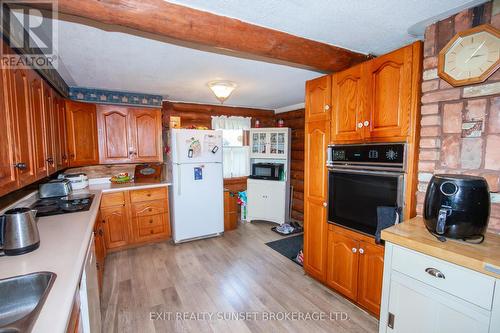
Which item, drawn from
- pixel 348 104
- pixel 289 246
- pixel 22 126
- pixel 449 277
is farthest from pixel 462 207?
pixel 22 126

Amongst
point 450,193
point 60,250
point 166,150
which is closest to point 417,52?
point 450,193

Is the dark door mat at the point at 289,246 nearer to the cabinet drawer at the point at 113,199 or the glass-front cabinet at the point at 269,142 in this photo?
the glass-front cabinet at the point at 269,142

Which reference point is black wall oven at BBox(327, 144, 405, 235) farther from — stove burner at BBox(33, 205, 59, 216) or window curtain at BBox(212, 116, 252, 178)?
window curtain at BBox(212, 116, 252, 178)

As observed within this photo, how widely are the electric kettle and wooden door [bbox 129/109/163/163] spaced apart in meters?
2.25

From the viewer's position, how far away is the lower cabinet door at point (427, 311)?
3.52 ft

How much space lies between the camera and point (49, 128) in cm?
211

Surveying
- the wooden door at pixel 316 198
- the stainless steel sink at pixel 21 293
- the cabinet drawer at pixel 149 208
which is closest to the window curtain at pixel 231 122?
the cabinet drawer at pixel 149 208

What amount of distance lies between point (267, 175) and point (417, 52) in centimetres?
300

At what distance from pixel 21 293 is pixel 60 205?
1331 mm

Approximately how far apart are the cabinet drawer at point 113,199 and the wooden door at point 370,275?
115 inches

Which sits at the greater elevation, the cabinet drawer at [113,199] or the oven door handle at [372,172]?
the oven door handle at [372,172]

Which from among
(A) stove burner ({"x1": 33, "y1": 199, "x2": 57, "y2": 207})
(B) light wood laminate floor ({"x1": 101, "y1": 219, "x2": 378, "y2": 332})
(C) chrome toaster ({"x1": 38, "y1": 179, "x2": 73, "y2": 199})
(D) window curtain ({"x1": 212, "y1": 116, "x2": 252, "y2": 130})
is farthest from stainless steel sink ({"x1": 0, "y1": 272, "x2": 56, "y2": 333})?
(D) window curtain ({"x1": 212, "y1": 116, "x2": 252, "y2": 130})

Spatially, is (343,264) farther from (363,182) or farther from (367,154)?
(367,154)

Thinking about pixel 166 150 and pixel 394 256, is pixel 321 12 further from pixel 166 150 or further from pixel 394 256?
pixel 166 150
